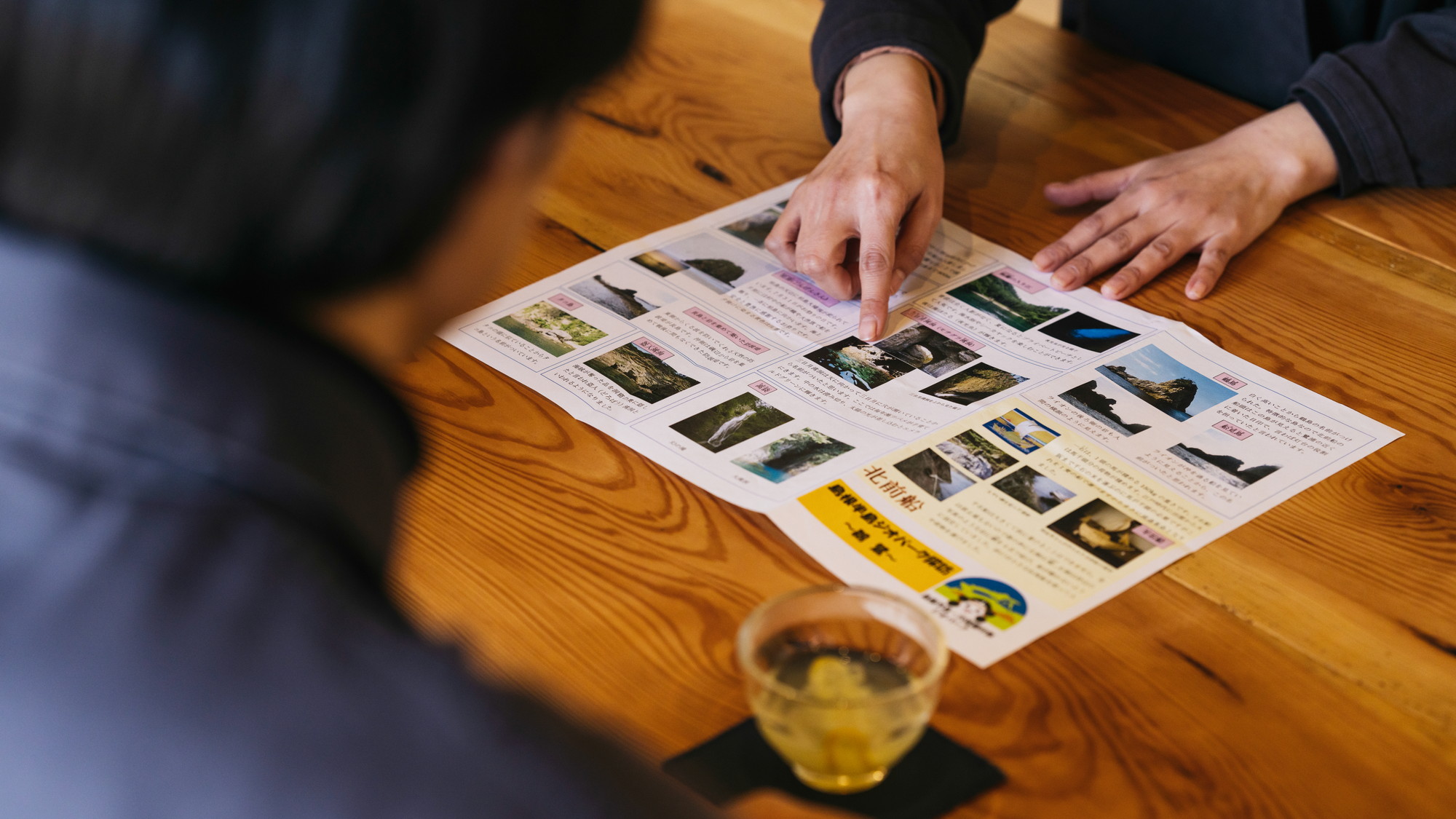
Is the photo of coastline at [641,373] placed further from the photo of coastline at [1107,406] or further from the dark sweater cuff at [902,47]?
the dark sweater cuff at [902,47]

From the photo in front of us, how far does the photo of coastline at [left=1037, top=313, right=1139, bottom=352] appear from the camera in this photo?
100 cm

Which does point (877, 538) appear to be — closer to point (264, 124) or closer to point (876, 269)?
point (876, 269)

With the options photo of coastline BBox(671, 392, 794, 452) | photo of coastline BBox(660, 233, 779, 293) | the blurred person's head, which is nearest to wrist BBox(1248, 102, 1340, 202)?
photo of coastline BBox(660, 233, 779, 293)

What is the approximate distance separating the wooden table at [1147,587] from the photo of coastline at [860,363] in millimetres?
190

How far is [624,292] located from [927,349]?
273mm

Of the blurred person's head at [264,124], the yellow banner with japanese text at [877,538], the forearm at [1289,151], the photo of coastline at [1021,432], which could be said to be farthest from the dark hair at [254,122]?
the forearm at [1289,151]

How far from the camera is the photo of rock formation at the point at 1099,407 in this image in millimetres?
890

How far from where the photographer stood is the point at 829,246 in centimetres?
104

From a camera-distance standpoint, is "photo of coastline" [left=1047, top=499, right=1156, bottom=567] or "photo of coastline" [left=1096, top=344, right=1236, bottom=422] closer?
"photo of coastline" [left=1047, top=499, right=1156, bottom=567]

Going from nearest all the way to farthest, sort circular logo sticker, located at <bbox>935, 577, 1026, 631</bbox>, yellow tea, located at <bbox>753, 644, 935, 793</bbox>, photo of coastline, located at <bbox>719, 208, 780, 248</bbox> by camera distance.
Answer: yellow tea, located at <bbox>753, 644, 935, 793</bbox>, circular logo sticker, located at <bbox>935, 577, 1026, 631</bbox>, photo of coastline, located at <bbox>719, 208, 780, 248</bbox>

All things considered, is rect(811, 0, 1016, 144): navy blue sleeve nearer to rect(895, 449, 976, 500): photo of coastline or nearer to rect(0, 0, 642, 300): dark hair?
rect(895, 449, 976, 500): photo of coastline

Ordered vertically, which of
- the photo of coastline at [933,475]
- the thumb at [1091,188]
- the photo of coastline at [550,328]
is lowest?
the photo of coastline at [550,328]

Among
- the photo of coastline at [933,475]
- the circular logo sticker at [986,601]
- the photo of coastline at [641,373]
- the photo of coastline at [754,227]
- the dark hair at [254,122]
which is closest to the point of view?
the dark hair at [254,122]

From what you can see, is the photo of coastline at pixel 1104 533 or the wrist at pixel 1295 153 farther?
the wrist at pixel 1295 153
